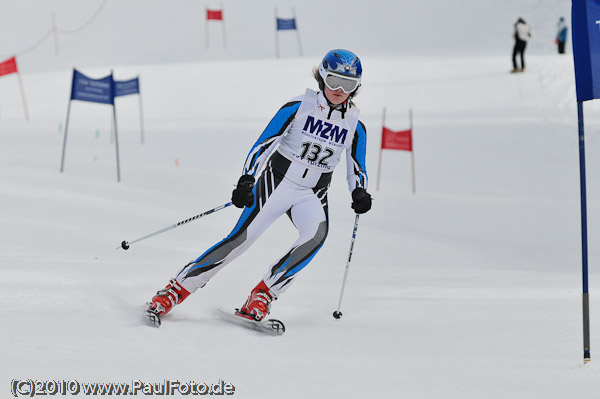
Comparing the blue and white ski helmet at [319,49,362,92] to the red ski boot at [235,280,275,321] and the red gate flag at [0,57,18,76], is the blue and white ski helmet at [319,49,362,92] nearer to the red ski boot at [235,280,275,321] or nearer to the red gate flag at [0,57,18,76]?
the red ski boot at [235,280,275,321]

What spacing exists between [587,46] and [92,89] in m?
8.25

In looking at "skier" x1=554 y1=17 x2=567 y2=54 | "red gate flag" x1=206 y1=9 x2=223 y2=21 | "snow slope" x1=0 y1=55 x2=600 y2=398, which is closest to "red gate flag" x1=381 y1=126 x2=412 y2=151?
"snow slope" x1=0 y1=55 x2=600 y2=398

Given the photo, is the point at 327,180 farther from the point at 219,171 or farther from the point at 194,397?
the point at 219,171

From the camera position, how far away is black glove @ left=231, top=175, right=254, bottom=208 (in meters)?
4.09

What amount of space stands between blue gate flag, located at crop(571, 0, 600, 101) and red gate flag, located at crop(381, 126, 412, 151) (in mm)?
7720

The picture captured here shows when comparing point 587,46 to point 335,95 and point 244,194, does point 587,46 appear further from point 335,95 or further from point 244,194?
point 244,194

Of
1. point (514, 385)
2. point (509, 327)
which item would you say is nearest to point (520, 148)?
point (509, 327)

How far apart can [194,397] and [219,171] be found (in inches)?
382

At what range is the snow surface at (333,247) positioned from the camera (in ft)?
11.0

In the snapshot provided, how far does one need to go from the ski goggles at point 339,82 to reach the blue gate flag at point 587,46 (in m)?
1.28

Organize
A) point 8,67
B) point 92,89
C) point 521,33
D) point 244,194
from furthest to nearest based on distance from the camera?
point 521,33 < point 8,67 < point 92,89 < point 244,194

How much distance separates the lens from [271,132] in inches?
171

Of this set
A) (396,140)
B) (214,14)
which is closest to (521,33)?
(396,140)

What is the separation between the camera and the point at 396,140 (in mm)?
11258
